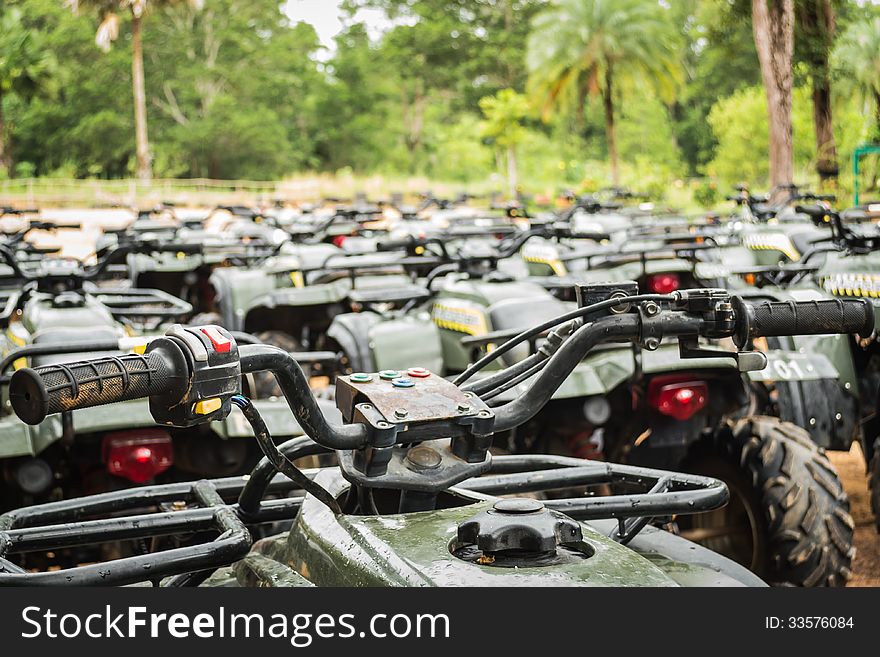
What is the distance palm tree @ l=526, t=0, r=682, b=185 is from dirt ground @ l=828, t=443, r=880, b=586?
89.0 feet

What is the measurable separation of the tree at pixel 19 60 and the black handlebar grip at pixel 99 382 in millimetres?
37236

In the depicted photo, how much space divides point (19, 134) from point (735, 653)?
4989 centimetres

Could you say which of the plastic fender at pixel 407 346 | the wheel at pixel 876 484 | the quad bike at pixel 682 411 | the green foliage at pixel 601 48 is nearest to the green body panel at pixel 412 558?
the quad bike at pixel 682 411

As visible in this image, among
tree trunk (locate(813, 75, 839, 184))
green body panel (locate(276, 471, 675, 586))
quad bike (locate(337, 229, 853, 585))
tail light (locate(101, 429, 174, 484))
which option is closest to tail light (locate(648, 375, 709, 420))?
quad bike (locate(337, 229, 853, 585))

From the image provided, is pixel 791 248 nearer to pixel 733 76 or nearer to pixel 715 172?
pixel 715 172

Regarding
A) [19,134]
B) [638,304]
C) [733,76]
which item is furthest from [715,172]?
[638,304]

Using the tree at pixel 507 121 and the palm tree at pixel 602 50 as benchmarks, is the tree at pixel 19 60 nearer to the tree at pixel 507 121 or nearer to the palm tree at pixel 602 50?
the tree at pixel 507 121

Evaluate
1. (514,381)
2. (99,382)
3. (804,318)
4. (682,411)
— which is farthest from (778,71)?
(99,382)

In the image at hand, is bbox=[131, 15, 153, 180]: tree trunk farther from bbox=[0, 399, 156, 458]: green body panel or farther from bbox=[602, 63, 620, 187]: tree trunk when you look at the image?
bbox=[0, 399, 156, 458]: green body panel

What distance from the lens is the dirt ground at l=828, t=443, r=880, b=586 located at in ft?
15.7

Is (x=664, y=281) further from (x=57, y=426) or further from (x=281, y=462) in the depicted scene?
(x=281, y=462)

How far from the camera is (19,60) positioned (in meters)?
36.0

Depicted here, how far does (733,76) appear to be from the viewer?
50875mm

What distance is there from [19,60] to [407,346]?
112 ft
